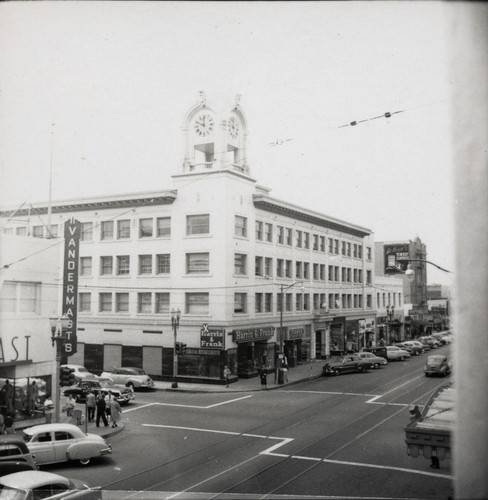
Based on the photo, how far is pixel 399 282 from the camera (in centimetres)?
6319

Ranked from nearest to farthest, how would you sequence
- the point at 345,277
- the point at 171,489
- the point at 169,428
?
the point at 171,489, the point at 169,428, the point at 345,277

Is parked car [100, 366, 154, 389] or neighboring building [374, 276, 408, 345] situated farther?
neighboring building [374, 276, 408, 345]

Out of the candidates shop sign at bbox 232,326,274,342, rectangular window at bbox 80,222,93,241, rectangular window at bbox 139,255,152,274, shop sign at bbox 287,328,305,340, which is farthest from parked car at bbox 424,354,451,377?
rectangular window at bbox 80,222,93,241

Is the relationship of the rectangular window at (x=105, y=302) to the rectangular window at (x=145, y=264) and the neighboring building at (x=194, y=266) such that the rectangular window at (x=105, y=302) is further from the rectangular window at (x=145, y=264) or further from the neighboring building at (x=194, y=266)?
the rectangular window at (x=145, y=264)

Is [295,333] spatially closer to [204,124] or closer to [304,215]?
[304,215]

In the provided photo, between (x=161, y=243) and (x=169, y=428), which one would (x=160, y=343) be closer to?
(x=161, y=243)

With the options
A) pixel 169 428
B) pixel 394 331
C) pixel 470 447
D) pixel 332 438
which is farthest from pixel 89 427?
pixel 394 331

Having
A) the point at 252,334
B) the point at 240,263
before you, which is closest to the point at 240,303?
the point at 252,334

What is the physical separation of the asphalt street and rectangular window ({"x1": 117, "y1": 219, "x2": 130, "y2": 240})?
1382 cm

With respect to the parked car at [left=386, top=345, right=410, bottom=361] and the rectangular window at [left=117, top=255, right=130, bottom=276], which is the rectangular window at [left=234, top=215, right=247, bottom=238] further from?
the parked car at [left=386, top=345, right=410, bottom=361]

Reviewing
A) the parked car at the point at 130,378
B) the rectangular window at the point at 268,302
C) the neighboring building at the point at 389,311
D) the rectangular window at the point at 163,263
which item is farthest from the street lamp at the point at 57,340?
the neighboring building at the point at 389,311

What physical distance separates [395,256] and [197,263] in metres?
29.6

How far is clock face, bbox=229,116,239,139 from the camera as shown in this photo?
1319 inches

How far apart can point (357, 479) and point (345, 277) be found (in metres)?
41.0
